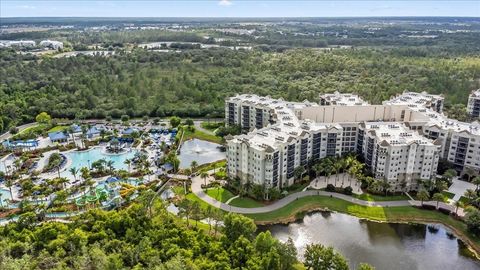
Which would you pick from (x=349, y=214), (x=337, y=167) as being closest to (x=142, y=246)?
(x=349, y=214)

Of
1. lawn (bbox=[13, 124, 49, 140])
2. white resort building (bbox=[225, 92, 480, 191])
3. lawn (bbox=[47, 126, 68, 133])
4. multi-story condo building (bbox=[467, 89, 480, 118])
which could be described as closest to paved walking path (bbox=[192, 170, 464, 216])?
white resort building (bbox=[225, 92, 480, 191])

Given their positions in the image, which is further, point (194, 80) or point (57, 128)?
point (194, 80)

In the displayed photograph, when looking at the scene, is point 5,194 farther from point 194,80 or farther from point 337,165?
point 194,80

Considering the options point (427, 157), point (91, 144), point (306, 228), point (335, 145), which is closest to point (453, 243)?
point (427, 157)

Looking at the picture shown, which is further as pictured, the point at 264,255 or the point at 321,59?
the point at 321,59

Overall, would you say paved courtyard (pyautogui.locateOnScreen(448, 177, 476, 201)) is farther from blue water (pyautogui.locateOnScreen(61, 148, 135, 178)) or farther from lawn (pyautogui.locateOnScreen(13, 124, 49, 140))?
lawn (pyautogui.locateOnScreen(13, 124, 49, 140))

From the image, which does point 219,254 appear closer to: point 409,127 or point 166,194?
point 166,194
